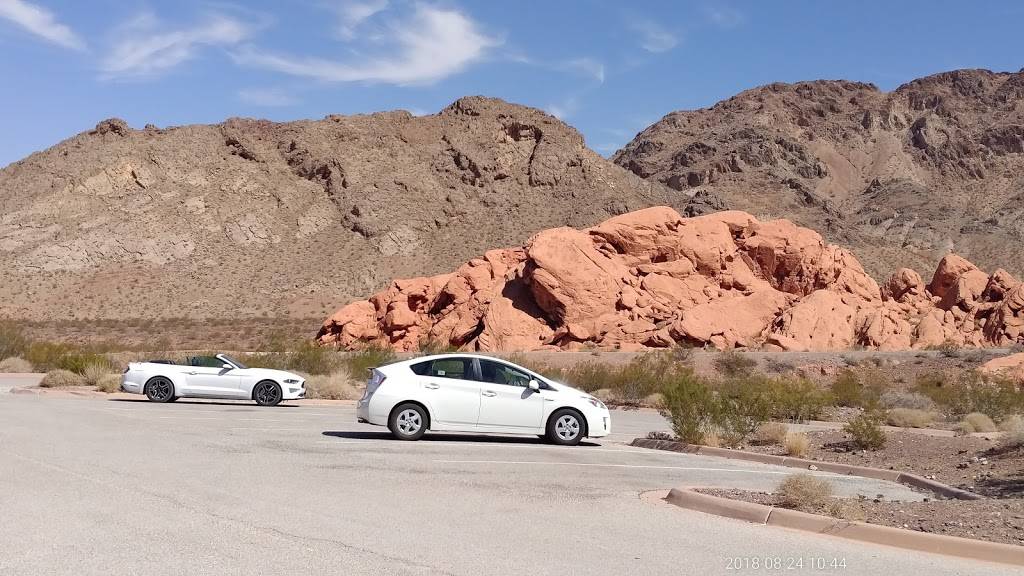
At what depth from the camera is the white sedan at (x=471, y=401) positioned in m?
15.4

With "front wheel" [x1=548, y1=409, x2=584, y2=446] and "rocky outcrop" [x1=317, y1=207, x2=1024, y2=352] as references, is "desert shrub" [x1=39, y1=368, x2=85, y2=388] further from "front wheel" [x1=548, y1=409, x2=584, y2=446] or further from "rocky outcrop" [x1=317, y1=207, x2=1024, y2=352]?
"front wheel" [x1=548, y1=409, x2=584, y2=446]

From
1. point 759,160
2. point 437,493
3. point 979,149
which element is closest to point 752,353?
point 437,493

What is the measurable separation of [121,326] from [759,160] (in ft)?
267

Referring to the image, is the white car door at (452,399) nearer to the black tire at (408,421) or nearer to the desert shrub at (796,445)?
the black tire at (408,421)

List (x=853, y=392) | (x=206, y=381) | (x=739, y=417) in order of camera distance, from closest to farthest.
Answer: (x=739, y=417) < (x=206, y=381) < (x=853, y=392)

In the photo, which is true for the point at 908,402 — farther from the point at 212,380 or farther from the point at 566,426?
the point at 212,380

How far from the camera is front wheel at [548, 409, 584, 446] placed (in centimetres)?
1591

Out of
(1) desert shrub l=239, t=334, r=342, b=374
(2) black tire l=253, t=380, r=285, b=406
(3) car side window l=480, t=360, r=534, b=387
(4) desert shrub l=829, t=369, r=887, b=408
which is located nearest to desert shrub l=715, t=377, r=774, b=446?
(3) car side window l=480, t=360, r=534, b=387

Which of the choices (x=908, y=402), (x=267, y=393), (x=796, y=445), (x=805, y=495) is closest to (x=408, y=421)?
(x=796, y=445)

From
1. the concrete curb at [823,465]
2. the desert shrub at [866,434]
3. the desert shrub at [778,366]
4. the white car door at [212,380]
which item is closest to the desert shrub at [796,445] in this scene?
the concrete curb at [823,465]

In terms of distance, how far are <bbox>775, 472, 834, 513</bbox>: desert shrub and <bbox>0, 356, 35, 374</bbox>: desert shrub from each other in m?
35.5

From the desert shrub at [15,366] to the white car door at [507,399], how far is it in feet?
94.9

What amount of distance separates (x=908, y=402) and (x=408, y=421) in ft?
61.7

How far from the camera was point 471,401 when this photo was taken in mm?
15438
